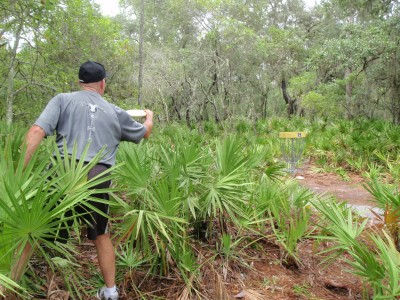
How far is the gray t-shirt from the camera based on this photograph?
10.1 ft

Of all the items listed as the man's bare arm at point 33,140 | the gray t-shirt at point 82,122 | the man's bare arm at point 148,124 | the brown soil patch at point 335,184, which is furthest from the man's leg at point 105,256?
the brown soil patch at point 335,184

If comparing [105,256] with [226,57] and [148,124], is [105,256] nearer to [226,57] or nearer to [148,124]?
[148,124]

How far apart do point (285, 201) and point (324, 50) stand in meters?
12.0

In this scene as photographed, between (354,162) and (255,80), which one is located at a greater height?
(255,80)

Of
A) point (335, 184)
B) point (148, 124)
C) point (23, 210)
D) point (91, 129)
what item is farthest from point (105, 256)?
point (335, 184)

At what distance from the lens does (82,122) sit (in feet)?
10.3

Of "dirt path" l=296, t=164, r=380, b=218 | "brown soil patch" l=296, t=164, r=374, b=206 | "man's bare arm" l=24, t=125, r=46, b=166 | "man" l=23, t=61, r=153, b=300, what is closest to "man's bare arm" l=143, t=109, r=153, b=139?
"man" l=23, t=61, r=153, b=300

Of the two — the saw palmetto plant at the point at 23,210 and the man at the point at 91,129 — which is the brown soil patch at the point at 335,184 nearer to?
the man at the point at 91,129

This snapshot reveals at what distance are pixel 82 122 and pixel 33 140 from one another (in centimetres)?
40

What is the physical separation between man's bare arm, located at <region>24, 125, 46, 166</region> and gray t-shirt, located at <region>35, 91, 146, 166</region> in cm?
4

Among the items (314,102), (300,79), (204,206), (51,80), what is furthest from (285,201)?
(300,79)

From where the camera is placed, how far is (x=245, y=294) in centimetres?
367

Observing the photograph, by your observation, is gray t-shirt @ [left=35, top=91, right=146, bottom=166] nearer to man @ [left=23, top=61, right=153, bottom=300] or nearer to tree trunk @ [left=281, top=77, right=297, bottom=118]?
man @ [left=23, top=61, right=153, bottom=300]

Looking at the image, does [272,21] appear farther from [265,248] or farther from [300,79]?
[265,248]
